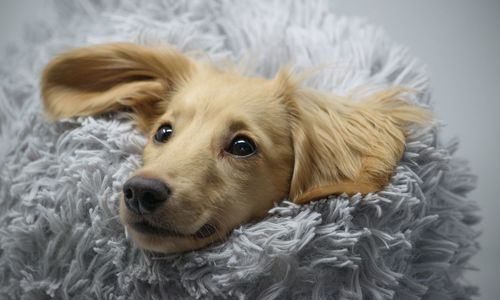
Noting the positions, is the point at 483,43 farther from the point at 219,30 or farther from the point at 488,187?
the point at 219,30

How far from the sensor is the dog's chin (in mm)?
799

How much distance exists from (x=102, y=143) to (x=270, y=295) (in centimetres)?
30

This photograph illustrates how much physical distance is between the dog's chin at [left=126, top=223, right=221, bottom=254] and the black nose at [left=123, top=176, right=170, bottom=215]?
3 cm

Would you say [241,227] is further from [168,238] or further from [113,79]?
[113,79]

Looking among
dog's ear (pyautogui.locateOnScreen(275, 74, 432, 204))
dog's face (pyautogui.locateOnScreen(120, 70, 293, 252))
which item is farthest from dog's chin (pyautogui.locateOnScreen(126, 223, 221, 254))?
dog's ear (pyautogui.locateOnScreen(275, 74, 432, 204))

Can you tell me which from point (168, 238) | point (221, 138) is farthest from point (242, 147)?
point (168, 238)

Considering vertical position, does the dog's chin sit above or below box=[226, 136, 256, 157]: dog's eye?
below

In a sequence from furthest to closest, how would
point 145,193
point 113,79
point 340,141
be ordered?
point 113,79 < point 340,141 < point 145,193

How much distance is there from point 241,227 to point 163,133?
0.17 metres

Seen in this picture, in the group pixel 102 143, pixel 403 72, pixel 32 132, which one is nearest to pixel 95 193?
pixel 102 143

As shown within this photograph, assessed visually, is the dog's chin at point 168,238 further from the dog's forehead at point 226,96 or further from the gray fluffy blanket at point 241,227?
the dog's forehead at point 226,96

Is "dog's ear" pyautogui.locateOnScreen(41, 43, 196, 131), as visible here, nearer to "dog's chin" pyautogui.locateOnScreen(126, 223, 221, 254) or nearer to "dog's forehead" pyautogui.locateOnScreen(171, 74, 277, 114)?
Answer: "dog's forehead" pyautogui.locateOnScreen(171, 74, 277, 114)

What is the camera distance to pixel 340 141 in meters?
0.89

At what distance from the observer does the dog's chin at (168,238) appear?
0.80 meters
